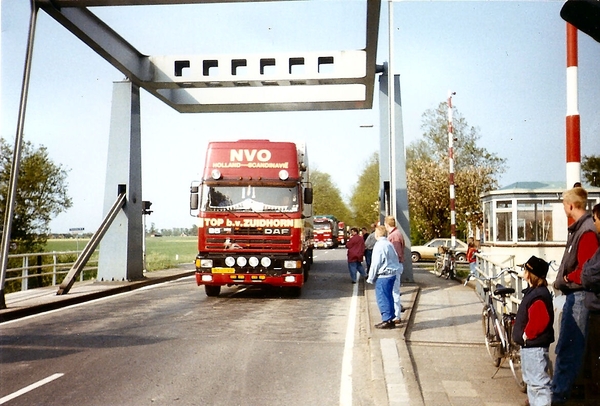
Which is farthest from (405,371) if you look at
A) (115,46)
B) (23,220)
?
(23,220)

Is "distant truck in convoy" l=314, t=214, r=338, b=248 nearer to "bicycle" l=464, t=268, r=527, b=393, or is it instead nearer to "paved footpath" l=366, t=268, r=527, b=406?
"paved footpath" l=366, t=268, r=527, b=406

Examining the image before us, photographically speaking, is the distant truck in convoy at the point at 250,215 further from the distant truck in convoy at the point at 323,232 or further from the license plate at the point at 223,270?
the distant truck in convoy at the point at 323,232

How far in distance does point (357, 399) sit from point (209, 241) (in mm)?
8798

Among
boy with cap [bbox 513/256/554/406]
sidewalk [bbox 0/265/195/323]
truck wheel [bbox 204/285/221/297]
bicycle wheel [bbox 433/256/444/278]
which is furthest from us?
bicycle wheel [bbox 433/256/444/278]

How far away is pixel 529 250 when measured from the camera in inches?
840

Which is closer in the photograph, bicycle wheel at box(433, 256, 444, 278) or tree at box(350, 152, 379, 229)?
bicycle wheel at box(433, 256, 444, 278)

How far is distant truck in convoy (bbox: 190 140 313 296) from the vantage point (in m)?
14.4

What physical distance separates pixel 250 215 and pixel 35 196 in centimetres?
1578

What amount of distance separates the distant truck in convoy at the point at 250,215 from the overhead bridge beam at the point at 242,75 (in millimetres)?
3103

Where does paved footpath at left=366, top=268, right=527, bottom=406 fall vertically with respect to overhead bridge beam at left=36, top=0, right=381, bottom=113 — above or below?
below

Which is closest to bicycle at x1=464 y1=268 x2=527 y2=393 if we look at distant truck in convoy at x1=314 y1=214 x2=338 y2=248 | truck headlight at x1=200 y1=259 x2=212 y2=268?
truck headlight at x1=200 y1=259 x2=212 y2=268

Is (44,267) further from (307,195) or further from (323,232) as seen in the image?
(323,232)

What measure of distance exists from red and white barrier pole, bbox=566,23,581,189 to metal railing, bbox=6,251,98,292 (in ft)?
38.7

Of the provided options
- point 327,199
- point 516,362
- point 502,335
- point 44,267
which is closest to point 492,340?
point 502,335
